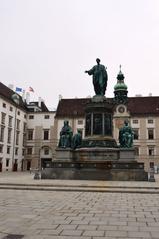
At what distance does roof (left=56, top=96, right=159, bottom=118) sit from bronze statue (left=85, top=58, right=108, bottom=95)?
44592 millimetres

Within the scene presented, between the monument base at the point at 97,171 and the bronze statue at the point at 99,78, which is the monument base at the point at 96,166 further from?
the bronze statue at the point at 99,78

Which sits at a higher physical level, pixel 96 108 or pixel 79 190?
pixel 96 108

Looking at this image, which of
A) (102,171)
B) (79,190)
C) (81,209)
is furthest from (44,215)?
(102,171)

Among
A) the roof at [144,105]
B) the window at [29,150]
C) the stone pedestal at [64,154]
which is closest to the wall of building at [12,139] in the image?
the window at [29,150]

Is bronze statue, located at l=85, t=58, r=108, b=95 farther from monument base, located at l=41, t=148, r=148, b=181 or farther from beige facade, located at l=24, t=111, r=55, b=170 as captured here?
beige facade, located at l=24, t=111, r=55, b=170

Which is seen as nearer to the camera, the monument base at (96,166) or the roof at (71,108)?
the monument base at (96,166)

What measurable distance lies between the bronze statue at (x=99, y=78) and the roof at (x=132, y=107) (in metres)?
44.6

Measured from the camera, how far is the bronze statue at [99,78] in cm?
3002

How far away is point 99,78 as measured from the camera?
30062 millimetres

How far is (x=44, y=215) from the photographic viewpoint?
31.1ft

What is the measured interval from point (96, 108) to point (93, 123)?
4.11 ft

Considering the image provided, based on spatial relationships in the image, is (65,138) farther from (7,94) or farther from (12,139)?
(7,94)

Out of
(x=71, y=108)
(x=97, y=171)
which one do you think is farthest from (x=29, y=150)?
(x=97, y=171)

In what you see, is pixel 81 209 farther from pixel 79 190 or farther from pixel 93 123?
pixel 93 123
